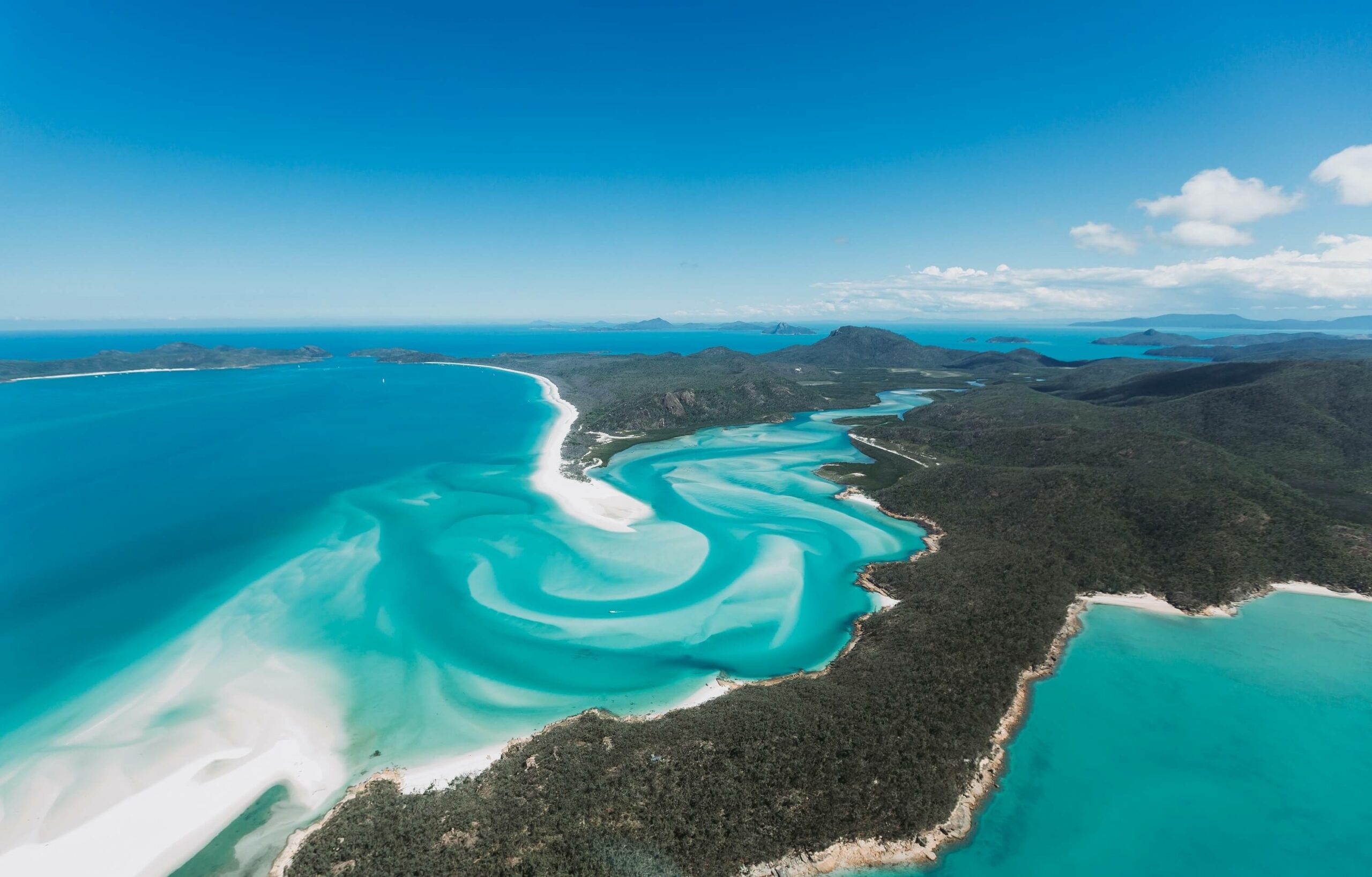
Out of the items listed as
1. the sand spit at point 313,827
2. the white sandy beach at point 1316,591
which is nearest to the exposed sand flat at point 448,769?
the sand spit at point 313,827

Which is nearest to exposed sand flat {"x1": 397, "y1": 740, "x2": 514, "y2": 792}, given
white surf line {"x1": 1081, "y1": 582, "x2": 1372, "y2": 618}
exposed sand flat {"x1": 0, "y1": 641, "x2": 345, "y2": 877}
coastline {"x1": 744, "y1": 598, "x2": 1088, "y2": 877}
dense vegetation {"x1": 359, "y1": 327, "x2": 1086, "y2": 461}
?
exposed sand flat {"x1": 0, "y1": 641, "x2": 345, "y2": 877}

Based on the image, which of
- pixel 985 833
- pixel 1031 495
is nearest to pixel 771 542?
pixel 1031 495

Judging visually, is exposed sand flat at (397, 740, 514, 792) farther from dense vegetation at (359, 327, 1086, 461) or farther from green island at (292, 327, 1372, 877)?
dense vegetation at (359, 327, 1086, 461)

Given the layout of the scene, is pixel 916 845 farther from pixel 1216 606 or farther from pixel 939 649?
pixel 1216 606

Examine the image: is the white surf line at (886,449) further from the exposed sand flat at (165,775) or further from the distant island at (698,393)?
the exposed sand flat at (165,775)

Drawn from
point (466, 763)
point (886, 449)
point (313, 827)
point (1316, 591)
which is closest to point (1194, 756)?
point (1316, 591)

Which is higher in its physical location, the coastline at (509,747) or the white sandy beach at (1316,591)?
the white sandy beach at (1316,591)
